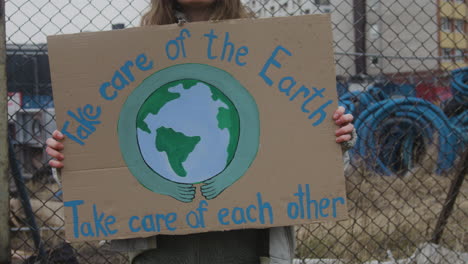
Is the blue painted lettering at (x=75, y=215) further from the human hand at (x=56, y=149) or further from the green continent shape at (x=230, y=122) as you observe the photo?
the green continent shape at (x=230, y=122)

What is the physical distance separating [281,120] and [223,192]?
269 millimetres

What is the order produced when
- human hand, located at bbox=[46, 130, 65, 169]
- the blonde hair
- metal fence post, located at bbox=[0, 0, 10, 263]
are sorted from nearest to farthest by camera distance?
human hand, located at bbox=[46, 130, 65, 169]
the blonde hair
metal fence post, located at bbox=[0, 0, 10, 263]

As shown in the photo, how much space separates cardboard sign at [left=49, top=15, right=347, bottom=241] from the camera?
52.7 inches

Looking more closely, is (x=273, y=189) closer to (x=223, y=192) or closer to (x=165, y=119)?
(x=223, y=192)

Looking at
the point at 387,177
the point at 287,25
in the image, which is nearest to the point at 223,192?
the point at 287,25

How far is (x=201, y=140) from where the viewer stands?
1.34m

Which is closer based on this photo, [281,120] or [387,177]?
[281,120]

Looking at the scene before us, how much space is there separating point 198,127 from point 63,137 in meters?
0.38

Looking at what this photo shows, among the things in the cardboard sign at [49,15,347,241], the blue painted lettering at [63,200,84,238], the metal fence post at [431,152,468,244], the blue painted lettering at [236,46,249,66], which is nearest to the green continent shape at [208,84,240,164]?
the cardboard sign at [49,15,347,241]

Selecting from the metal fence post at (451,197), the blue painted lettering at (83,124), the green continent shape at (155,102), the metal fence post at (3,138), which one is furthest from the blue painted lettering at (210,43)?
the metal fence post at (451,197)

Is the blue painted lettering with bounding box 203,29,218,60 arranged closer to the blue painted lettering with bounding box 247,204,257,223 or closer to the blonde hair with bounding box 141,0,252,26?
the blonde hair with bounding box 141,0,252,26

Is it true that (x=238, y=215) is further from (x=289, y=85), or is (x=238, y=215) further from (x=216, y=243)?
(x=289, y=85)

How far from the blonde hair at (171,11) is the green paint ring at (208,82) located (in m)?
0.22

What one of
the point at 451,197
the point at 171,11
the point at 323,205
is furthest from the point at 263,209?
the point at 451,197
